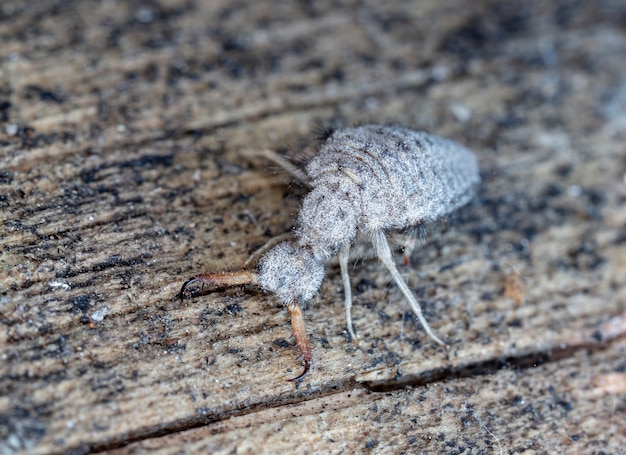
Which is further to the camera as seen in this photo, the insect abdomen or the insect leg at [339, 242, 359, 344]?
the insect abdomen

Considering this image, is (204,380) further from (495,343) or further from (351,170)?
(495,343)

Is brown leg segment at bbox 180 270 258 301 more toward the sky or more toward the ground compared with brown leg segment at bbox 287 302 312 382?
more toward the sky

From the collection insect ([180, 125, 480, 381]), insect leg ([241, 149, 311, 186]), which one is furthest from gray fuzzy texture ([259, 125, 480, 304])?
insect leg ([241, 149, 311, 186])

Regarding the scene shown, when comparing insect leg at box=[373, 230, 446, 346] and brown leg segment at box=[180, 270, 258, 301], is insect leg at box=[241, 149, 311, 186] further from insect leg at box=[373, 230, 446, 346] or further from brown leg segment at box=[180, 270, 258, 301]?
brown leg segment at box=[180, 270, 258, 301]

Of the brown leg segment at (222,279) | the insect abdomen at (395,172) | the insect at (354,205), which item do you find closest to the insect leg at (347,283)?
the insect at (354,205)

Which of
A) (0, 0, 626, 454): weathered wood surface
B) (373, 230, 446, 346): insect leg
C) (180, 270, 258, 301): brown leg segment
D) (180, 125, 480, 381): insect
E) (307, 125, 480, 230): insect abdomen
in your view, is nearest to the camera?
(0, 0, 626, 454): weathered wood surface

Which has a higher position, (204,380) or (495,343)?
(204,380)

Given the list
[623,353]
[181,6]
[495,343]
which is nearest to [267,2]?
[181,6]
